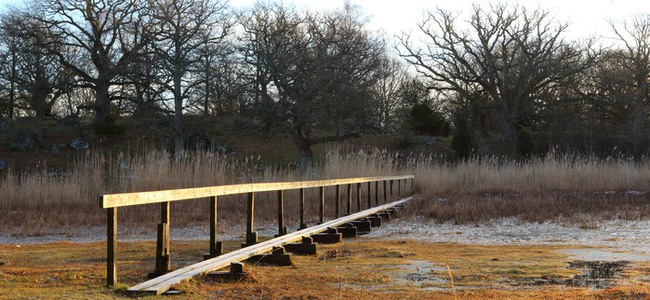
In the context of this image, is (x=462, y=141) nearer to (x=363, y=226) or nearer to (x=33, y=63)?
(x=33, y=63)

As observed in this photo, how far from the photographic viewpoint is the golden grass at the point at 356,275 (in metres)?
4.79

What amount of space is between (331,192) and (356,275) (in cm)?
1033

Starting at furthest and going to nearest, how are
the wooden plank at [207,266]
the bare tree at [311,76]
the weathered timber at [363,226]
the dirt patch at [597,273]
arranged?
the bare tree at [311,76] → the weathered timber at [363,226] → the dirt patch at [597,273] → the wooden plank at [207,266]

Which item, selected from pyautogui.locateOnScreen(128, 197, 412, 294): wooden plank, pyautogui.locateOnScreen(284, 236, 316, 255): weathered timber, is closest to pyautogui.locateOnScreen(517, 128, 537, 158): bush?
pyautogui.locateOnScreen(128, 197, 412, 294): wooden plank

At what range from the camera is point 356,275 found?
588 centimetres

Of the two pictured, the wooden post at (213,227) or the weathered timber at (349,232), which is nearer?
the wooden post at (213,227)

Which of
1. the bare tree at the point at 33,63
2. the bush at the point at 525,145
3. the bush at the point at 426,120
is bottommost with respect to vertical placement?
the bush at the point at 525,145

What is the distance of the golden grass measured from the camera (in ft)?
15.7

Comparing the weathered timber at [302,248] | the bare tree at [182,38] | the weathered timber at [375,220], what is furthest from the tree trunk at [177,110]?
the weathered timber at [302,248]

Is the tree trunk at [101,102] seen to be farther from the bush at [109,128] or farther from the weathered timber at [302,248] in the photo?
the weathered timber at [302,248]

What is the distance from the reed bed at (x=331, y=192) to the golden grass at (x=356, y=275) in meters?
4.63

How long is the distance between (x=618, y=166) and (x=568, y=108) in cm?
1760

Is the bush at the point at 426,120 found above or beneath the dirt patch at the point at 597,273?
above

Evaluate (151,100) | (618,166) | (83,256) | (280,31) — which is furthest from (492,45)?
(83,256)
